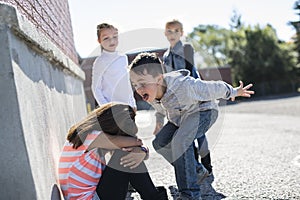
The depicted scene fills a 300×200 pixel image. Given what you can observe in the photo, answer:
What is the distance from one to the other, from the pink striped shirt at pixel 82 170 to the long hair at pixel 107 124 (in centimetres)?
5

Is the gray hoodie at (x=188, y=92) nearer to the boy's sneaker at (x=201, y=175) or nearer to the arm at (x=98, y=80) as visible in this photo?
the boy's sneaker at (x=201, y=175)

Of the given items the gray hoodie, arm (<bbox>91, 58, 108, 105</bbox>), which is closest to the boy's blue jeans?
the gray hoodie

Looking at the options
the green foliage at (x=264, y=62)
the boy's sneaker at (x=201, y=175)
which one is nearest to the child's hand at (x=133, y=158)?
the boy's sneaker at (x=201, y=175)

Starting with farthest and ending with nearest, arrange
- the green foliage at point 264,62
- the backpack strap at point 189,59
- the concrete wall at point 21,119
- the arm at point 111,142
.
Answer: the green foliage at point 264,62
the backpack strap at point 189,59
the arm at point 111,142
the concrete wall at point 21,119

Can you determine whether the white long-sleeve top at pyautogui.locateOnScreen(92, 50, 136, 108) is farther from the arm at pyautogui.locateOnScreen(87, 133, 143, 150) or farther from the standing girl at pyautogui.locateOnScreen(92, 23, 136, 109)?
the arm at pyautogui.locateOnScreen(87, 133, 143, 150)

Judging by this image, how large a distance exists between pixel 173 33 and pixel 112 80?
3.33 ft

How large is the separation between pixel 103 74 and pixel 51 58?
66 centimetres

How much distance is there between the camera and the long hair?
2828 millimetres

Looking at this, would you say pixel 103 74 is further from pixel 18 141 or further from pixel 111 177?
pixel 18 141

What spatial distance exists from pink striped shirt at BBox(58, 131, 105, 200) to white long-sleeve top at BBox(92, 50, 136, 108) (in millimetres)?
1302

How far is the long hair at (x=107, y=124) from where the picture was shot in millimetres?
2828

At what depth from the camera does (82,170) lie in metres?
2.83

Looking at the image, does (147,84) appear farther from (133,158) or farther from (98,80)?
(98,80)

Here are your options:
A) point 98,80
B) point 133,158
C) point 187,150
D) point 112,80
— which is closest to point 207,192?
point 187,150
